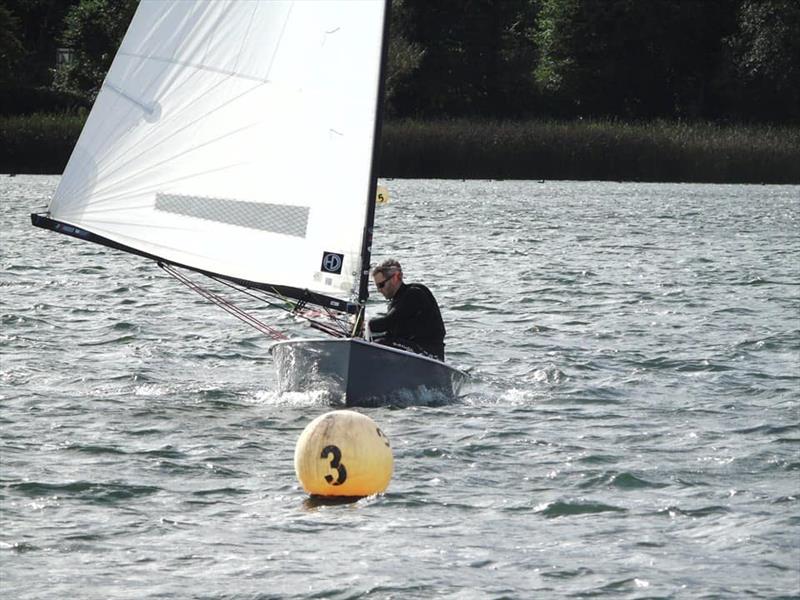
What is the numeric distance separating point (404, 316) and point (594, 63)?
61.1 metres

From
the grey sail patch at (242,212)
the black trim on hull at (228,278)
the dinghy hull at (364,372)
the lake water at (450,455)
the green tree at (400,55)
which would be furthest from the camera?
the green tree at (400,55)

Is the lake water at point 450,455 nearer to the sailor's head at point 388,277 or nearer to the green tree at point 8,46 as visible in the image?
the sailor's head at point 388,277

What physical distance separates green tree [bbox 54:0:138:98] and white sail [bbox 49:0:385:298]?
2137 inches

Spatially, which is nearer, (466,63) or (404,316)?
(404,316)

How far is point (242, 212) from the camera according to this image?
46.6 ft

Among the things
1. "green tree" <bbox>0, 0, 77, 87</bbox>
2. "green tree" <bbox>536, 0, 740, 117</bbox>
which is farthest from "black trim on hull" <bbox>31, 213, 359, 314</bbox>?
"green tree" <bbox>536, 0, 740, 117</bbox>

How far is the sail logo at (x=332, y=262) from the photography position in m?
13.8

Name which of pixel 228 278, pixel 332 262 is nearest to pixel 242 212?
pixel 228 278

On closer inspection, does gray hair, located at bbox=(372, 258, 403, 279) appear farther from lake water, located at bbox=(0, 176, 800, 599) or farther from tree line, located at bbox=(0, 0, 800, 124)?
tree line, located at bbox=(0, 0, 800, 124)

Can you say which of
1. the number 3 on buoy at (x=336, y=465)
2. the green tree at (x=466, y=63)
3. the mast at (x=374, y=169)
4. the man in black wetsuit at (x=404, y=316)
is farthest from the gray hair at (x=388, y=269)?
the green tree at (x=466, y=63)

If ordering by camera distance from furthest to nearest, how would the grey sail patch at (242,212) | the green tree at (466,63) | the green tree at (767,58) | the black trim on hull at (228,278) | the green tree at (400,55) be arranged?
the green tree at (466,63)
the green tree at (767,58)
the green tree at (400,55)
the grey sail patch at (242,212)
the black trim on hull at (228,278)

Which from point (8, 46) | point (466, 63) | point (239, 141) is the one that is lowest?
point (239, 141)

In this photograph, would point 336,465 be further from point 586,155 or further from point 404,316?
point 586,155

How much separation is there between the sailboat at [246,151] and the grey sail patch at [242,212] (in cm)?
1
